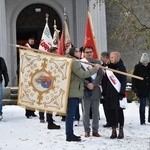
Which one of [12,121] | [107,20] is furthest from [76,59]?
[107,20]

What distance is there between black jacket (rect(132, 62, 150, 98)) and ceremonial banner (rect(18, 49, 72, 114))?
2.97 metres

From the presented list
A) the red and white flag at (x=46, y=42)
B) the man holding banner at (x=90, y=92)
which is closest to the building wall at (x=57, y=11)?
the red and white flag at (x=46, y=42)

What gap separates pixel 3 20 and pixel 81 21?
375cm

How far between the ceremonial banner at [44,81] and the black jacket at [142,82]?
297 centimetres

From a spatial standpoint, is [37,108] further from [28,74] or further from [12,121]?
[12,121]

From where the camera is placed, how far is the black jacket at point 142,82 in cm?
1000

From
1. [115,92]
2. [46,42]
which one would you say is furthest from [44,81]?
[46,42]

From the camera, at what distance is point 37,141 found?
7883mm

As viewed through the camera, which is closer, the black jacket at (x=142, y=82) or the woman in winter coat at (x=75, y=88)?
the woman in winter coat at (x=75, y=88)

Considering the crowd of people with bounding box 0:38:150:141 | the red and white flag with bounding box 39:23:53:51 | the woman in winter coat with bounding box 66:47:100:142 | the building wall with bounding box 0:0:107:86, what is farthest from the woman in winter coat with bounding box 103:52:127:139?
the building wall with bounding box 0:0:107:86

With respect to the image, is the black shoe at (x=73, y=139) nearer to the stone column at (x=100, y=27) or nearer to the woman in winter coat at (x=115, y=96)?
the woman in winter coat at (x=115, y=96)

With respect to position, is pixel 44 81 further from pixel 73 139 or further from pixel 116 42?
pixel 116 42

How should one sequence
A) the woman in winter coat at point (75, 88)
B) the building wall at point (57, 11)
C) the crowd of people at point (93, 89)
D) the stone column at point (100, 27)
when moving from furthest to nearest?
the building wall at point (57, 11) → the stone column at point (100, 27) → the crowd of people at point (93, 89) → the woman in winter coat at point (75, 88)

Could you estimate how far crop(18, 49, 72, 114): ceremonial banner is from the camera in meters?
7.49
